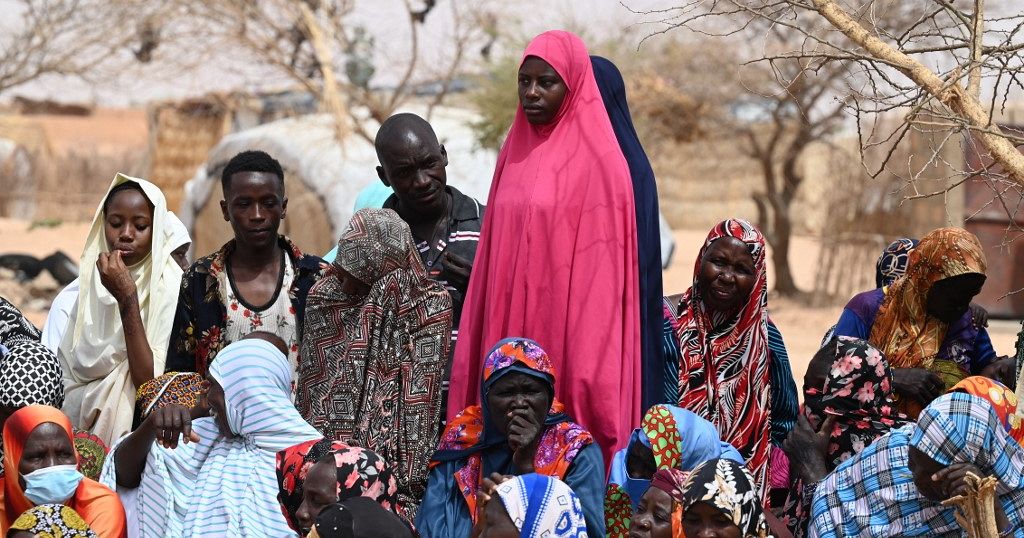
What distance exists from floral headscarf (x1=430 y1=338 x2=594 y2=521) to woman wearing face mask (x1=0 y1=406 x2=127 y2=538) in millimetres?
1142

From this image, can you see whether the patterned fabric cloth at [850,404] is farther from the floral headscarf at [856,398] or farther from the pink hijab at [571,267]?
the pink hijab at [571,267]

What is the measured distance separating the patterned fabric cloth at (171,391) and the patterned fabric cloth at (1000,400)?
8.95 ft

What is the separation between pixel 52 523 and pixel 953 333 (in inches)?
141

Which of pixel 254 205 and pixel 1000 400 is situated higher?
pixel 254 205

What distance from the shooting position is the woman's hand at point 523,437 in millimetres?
4270

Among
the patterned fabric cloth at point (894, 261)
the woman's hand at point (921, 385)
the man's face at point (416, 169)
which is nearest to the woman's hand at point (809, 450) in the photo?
the woman's hand at point (921, 385)

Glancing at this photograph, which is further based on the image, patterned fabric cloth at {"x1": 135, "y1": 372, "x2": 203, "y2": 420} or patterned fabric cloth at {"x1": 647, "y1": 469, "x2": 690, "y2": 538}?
patterned fabric cloth at {"x1": 135, "y1": 372, "x2": 203, "y2": 420}

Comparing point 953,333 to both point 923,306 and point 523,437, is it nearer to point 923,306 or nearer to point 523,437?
point 923,306

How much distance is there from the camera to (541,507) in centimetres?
381

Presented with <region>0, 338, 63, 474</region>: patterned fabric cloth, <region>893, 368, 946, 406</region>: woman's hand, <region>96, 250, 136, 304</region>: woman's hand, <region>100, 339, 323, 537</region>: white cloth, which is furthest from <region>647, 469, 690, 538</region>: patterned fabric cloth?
<region>96, 250, 136, 304</region>: woman's hand

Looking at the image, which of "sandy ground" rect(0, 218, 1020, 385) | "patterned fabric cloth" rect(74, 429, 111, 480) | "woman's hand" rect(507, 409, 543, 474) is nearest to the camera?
"woman's hand" rect(507, 409, 543, 474)

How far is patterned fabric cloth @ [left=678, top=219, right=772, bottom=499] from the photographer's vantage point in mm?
4902

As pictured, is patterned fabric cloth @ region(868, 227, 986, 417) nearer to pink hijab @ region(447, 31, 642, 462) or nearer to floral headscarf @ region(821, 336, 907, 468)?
floral headscarf @ region(821, 336, 907, 468)

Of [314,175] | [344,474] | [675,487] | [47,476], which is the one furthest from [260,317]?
[314,175]
